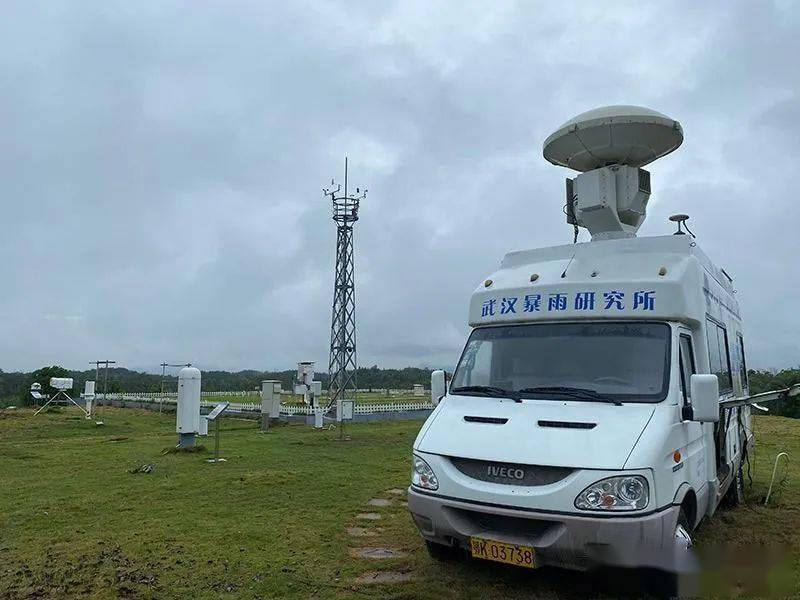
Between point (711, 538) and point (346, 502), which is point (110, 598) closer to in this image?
point (346, 502)

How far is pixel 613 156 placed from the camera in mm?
7250

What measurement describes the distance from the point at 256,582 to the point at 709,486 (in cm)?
407

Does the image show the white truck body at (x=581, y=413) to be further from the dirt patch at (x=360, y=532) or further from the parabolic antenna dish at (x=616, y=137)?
the dirt patch at (x=360, y=532)

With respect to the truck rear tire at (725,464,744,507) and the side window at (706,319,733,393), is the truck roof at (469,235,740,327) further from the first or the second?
the truck rear tire at (725,464,744,507)

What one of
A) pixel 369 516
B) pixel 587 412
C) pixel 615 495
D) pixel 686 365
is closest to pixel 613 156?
pixel 686 365

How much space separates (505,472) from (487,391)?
1040 millimetres

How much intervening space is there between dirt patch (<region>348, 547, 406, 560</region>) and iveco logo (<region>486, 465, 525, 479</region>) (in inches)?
72.1

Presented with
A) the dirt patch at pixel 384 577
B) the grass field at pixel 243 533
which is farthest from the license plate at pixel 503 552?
the dirt patch at pixel 384 577

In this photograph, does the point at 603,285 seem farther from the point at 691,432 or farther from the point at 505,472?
the point at 505,472

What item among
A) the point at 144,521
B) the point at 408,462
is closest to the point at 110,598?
the point at 144,521

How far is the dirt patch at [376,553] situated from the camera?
18.2 feet

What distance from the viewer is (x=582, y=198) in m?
7.27

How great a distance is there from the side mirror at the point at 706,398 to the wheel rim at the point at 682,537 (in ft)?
2.62

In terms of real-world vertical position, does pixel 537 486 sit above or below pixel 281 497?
above
